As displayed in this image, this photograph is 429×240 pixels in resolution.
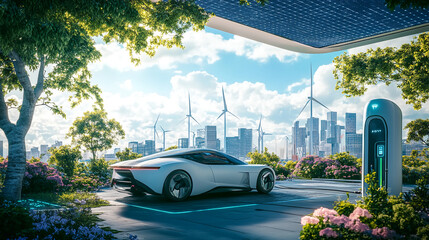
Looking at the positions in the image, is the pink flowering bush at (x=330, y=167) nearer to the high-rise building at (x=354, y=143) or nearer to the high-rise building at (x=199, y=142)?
the high-rise building at (x=354, y=143)

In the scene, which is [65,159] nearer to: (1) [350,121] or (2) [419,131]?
(2) [419,131]

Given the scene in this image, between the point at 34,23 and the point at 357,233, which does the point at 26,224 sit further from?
the point at 34,23

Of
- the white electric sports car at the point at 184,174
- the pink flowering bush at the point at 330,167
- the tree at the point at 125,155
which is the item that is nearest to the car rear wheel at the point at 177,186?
the white electric sports car at the point at 184,174

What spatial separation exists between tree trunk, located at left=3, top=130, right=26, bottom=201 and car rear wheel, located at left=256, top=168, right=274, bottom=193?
19.4ft

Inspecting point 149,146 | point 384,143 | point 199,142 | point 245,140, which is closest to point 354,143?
point 199,142

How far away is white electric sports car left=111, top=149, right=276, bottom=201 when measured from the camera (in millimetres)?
7418

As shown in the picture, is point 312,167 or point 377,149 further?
point 312,167

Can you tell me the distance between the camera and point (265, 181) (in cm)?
945

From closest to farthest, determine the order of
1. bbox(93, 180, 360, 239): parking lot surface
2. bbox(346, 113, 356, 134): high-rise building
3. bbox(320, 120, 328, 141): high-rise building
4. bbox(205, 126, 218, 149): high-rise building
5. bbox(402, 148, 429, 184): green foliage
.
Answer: bbox(93, 180, 360, 239): parking lot surface → bbox(402, 148, 429, 184): green foliage → bbox(205, 126, 218, 149): high-rise building → bbox(346, 113, 356, 134): high-rise building → bbox(320, 120, 328, 141): high-rise building

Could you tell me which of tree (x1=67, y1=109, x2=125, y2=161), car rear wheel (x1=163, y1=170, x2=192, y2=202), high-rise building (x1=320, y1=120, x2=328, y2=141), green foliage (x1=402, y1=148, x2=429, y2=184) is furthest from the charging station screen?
high-rise building (x1=320, y1=120, x2=328, y2=141)

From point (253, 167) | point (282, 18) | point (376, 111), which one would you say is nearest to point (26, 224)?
point (253, 167)

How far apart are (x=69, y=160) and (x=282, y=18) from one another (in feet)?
37.0

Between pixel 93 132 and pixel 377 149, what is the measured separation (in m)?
18.8

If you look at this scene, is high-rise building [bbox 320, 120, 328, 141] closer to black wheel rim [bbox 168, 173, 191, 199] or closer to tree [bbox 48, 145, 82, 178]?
tree [bbox 48, 145, 82, 178]
